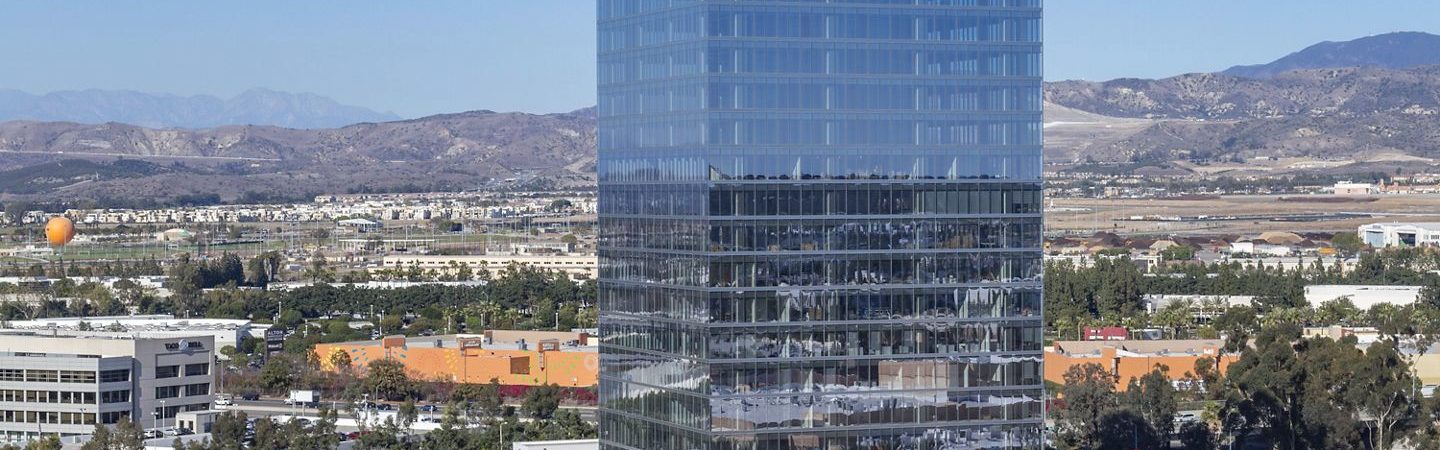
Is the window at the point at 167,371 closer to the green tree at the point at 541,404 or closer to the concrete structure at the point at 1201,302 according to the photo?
the green tree at the point at 541,404

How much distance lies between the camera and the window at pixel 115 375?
9956 centimetres

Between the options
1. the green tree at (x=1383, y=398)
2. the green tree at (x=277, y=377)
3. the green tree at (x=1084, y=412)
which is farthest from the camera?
the green tree at (x=277, y=377)

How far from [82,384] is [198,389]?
597cm

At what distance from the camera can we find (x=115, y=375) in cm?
10012

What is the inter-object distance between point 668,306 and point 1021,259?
29.1ft

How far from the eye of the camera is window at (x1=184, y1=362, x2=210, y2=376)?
341ft

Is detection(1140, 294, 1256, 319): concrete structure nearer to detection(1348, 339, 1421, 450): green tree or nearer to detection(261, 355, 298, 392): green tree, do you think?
detection(261, 355, 298, 392): green tree

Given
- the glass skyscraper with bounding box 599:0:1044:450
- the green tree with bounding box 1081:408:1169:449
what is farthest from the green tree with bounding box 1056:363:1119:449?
the glass skyscraper with bounding box 599:0:1044:450

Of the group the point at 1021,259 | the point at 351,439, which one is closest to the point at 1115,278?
the point at 351,439

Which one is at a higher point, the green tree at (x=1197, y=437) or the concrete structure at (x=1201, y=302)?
the concrete structure at (x=1201, y=302)

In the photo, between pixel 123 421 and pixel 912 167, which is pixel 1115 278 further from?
pixel 912 167

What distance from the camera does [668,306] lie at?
61.2 m

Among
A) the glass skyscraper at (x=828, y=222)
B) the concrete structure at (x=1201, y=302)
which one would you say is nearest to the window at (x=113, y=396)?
the glass skyscraper at (x=828, y=222)

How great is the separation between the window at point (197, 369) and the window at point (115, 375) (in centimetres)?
359
